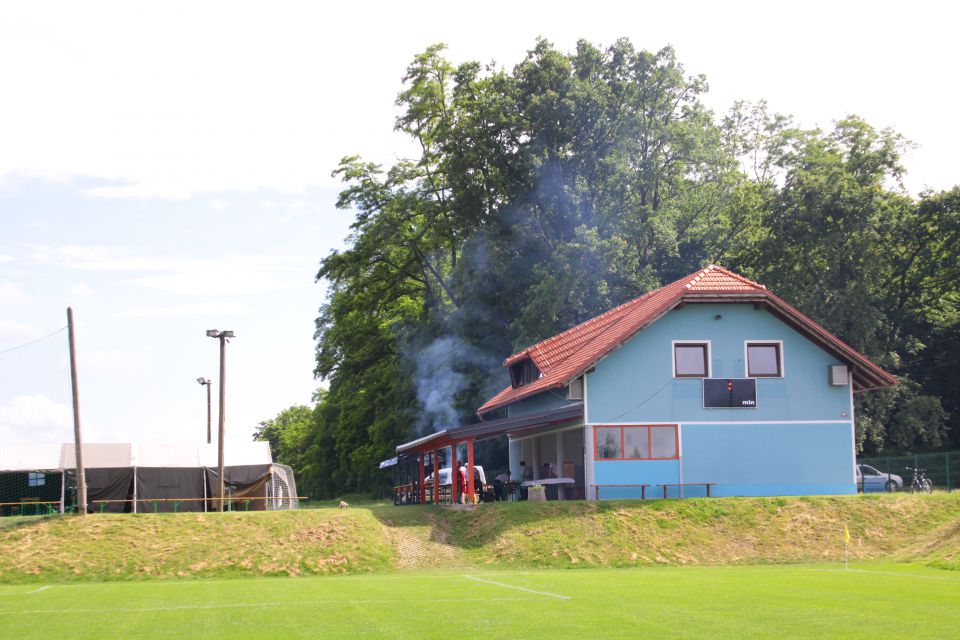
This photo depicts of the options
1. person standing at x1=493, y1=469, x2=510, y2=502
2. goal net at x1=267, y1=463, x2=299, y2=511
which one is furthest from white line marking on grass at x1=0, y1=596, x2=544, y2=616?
goal net at x1=267, y1=463, x2=299, y2=511

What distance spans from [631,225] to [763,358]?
1433cm

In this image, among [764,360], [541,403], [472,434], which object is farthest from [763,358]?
[472,434]

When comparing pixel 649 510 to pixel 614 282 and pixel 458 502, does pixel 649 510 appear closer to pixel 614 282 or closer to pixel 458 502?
pixel 458 502

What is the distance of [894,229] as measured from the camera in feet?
158

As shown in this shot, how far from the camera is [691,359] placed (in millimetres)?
34062

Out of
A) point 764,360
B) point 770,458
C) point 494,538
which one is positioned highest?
point 764,360

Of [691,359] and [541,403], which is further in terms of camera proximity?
[541,403]

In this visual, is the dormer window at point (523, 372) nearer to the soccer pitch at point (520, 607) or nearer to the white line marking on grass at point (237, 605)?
the soccer pitch at point (520, 607)

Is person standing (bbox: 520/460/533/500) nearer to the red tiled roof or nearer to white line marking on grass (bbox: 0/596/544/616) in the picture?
the red tiled roof

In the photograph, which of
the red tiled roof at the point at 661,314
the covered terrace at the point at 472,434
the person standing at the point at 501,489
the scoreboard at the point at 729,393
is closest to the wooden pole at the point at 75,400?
the covered terrace at the point at 472,434

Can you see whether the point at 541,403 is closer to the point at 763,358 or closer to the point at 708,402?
the point at 708,402

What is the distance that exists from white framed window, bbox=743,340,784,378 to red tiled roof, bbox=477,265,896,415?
103 centimetres

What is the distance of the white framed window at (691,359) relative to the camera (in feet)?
111

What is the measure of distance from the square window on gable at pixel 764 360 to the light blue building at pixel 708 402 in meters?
0.03
